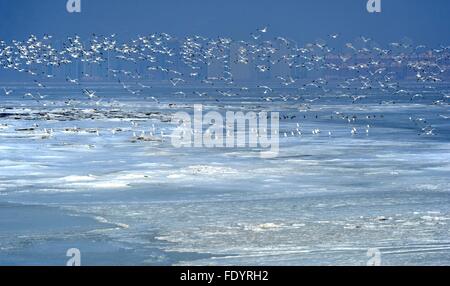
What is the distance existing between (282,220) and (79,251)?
3.82 meters

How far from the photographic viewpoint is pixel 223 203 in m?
18.4

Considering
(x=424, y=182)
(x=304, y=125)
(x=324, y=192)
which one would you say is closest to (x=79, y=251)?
(x=324, y=192)

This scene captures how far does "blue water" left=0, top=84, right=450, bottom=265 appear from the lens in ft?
46.0

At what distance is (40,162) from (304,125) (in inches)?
775

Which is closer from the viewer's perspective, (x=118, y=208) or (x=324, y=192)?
(x=118, y=208)

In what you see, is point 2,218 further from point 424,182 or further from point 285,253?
point 424,182

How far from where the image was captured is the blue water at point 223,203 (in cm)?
1403

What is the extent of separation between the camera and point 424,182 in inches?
846

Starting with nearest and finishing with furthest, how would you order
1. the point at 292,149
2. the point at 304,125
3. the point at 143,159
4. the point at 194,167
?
1. the point at 194,167
2. the point at 143,159
3. the point at 292,149
4. the point at 304,125
